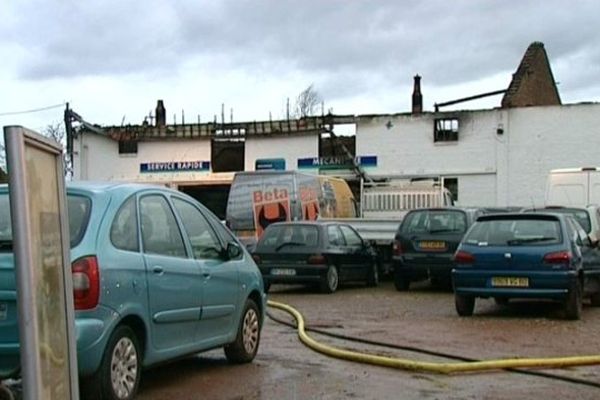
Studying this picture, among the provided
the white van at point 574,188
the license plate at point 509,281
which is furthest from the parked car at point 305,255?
the white van at point 574,188

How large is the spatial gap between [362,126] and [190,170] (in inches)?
318

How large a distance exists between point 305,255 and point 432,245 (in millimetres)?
2524

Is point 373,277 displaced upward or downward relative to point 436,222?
downward

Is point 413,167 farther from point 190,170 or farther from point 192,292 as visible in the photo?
point 192,292

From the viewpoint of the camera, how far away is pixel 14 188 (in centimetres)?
351

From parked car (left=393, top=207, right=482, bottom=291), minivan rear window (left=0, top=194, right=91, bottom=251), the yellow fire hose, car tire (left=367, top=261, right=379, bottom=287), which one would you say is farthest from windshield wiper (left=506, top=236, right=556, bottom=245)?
minivan rear window (left=0, top=194, right=91, bottom=251)

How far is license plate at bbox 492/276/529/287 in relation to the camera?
1265 cm

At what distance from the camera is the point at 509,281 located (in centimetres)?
1273

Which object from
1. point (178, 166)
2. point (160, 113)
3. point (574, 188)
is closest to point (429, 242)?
point (574, 188)

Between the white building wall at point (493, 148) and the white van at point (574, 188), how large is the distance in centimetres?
1087

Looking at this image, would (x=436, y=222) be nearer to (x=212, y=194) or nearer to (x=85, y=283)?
(x=85, y=283)

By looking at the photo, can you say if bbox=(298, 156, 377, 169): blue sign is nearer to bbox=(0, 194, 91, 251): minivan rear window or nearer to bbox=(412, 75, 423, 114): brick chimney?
bbox=(412, 75, 423, 114): brick chimney

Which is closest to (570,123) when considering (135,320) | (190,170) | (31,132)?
(190,170)

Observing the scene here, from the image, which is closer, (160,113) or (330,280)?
(330,280)
